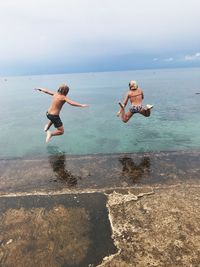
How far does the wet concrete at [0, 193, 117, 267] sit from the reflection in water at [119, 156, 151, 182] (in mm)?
1241

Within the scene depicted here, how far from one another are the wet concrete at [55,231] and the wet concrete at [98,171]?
0.57 meters

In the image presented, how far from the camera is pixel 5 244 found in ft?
14.0

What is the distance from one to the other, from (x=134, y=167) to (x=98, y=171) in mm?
949

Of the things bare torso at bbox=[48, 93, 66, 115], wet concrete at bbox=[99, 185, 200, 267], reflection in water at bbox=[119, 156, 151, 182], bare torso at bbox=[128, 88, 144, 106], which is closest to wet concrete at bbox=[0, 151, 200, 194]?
reflection in water at bbox=[119, 156, 151, 182]

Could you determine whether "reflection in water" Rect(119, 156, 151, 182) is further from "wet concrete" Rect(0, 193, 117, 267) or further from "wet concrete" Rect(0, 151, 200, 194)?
"wet concrete" Rect(0, 193, 117, 267)

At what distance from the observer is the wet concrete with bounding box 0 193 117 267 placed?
3.98 metres

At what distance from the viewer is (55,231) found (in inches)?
179

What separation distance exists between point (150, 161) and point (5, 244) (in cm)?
430

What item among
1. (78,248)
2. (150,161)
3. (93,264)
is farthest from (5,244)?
(150,161)

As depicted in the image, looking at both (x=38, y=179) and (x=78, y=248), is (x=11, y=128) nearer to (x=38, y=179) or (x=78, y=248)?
(x=38, y=179)

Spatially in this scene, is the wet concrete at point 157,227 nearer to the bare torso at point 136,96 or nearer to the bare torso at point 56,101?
the bare torso at point 56,101

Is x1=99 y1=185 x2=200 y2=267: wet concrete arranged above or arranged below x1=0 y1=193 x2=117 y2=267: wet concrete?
below

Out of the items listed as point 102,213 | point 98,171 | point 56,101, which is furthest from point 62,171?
point 56,101

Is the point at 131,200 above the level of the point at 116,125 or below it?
above
